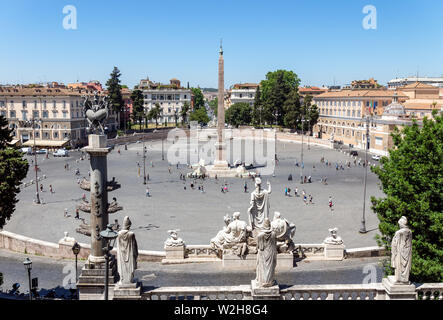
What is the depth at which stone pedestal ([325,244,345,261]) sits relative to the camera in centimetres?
1900

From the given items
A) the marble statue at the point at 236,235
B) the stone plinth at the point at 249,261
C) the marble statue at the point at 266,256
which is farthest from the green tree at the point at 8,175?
the marble statue at the point at 266,256

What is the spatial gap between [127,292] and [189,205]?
25.4 m

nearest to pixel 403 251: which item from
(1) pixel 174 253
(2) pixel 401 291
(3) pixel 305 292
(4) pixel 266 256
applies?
(2) pixel 401 291

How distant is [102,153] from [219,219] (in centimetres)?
1817

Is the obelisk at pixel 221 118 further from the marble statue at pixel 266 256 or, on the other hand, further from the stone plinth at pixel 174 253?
the marble statue at pixel 266 256

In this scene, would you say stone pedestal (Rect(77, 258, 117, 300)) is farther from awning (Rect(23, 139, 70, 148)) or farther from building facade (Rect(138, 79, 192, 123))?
building facade (Rect(138, 79, 192, 123))

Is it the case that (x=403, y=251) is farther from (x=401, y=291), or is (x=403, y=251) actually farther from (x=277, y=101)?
(x=277, y=101)

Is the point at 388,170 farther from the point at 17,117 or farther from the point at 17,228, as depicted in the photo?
the point at 17,117

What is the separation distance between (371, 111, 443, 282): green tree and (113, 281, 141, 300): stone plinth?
27.4ft

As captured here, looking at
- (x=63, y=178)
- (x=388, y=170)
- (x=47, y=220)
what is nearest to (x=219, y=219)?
(x=47, y=220)

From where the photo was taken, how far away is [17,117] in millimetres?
74438

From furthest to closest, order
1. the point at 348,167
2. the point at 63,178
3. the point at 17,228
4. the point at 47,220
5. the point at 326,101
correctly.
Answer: the point at 326,101 < the point at 348,167 < the point at 63,178 < the point at 47,220 < the point at 17,228

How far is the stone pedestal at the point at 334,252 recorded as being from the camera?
19000 millimetres

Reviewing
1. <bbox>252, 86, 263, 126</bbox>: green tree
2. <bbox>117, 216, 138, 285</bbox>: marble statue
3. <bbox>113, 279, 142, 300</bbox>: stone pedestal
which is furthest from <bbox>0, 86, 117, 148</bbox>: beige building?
<bbox>113, 279, 142, 300</bbox>: stone pedestal
